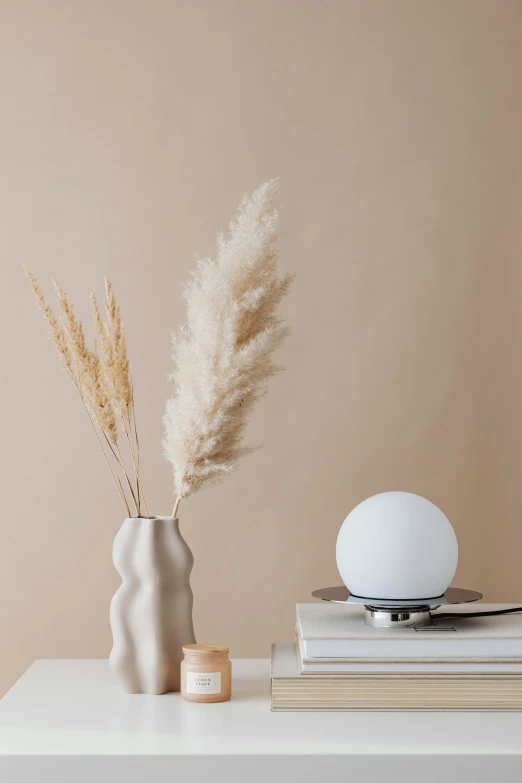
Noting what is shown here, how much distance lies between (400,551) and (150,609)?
374mm

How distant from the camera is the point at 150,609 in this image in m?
1.15

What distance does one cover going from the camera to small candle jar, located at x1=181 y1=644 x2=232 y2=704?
1082 millimetres

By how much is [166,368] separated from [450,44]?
2.79 ft

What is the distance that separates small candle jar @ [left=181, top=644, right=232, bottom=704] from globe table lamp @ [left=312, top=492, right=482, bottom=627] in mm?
179

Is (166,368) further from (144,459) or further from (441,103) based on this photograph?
(441,103)

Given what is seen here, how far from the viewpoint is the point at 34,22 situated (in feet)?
5.10

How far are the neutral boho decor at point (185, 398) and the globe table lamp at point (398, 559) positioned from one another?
0.76 feet

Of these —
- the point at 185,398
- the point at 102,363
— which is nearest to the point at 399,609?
the point at 185,398

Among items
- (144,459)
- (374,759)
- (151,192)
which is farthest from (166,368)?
(374,759)

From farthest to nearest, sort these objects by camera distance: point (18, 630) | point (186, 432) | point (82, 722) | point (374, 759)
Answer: point (18, 630), point (186, 432), point (82, 722), point (374, 759)

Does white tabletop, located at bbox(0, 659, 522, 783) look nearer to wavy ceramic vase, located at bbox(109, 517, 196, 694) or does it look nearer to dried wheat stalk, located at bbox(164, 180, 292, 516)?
wavy ceramic vase, located at bbox(109, 517, 196, 694)

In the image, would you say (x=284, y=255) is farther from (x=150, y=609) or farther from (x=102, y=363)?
(x=150, y=609)

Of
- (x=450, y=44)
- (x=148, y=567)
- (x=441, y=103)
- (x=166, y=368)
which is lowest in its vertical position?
(x=148, y=567)

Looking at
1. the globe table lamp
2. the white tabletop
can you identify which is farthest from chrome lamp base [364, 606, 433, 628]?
the white tabletop
